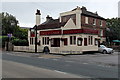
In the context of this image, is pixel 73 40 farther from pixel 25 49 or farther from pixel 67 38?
pixel 25 49

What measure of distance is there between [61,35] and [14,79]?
2175cm

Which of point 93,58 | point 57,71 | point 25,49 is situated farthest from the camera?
point 25,49

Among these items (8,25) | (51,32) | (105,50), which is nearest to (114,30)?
(105,50)

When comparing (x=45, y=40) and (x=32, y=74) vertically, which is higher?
(x=45, y=40)

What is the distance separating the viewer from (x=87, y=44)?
29.0 metres

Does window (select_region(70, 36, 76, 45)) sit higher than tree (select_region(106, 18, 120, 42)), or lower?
lower

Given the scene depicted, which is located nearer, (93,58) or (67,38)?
(93,58)

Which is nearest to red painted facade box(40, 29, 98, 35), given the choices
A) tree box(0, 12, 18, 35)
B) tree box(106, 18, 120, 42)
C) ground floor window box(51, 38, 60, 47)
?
ground floor window box(51, 38, 60, 47)

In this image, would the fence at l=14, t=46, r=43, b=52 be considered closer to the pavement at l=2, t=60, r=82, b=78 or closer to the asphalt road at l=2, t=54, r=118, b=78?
the asphalt road at l=2, t=54, r=118, b=78

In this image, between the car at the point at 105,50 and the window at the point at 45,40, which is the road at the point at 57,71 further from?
the window at the point at 45,40

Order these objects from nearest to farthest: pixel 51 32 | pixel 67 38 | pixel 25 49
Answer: pixel 67 38, pixel 51 32, pixel 25 49

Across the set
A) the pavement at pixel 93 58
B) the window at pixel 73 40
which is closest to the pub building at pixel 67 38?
the window at pixel 73 40

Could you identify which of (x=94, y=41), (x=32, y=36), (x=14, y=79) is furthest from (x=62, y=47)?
(x=14, y=79)

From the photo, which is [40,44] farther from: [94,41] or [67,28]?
[94,41]
